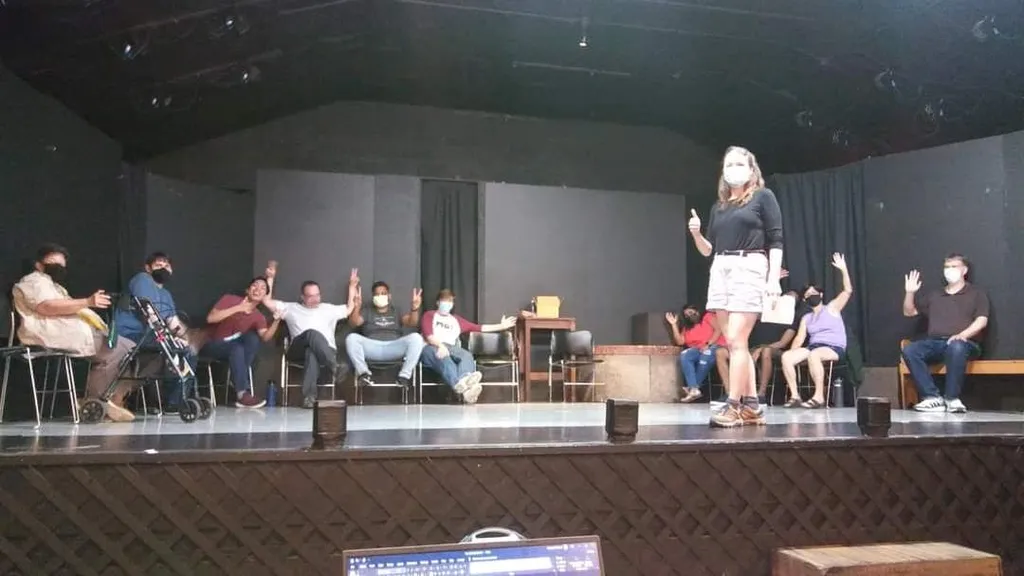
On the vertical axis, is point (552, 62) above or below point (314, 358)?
above

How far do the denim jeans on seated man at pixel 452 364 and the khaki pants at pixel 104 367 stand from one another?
8.34 ft

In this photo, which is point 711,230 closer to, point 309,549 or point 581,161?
point 309,549

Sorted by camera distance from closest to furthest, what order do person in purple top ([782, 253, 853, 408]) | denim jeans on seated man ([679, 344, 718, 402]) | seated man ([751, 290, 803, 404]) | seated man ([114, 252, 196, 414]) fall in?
1. seated man ([114, 252, 196, 414])
2. person in purple top ([782, 253, 853, 408])
3. seated man ([751, 290, 803, 404])
4. denim jeans on seated man ([679, 344, 718, 402])

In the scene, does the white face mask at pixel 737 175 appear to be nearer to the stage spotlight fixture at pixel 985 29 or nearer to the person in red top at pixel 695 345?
the stage spotlight fixture at pixel 985 29

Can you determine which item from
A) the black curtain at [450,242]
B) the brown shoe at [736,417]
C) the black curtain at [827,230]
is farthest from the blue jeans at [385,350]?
the black curtain at [827,230]

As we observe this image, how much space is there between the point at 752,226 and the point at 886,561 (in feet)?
4.84

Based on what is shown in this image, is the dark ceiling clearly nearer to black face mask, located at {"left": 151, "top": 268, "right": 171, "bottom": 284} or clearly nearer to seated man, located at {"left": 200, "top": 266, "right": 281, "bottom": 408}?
black face mask, located at {"left": 151, "top": 268, "right": 171, "bottom": 284}

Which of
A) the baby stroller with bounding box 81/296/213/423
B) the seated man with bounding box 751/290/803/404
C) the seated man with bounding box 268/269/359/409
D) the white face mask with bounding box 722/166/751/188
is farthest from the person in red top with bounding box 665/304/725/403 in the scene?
the baby stroller with bounding box 81/296/213/423

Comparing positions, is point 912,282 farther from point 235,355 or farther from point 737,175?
point 235,355

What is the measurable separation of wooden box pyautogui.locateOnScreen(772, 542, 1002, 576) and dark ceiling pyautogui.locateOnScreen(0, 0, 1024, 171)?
4305 mm

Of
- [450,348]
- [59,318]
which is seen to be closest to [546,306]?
[450,348]

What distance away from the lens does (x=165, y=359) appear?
14.9 feet

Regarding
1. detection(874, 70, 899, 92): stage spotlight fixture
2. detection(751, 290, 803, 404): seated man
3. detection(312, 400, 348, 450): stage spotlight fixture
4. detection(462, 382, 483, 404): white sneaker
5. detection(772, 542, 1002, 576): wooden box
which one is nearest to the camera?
detection(772, 542, 1002, 576): wooden box

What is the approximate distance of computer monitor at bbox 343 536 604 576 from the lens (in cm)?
149
